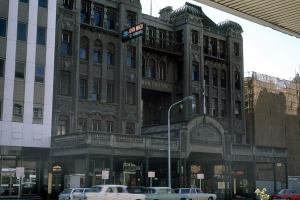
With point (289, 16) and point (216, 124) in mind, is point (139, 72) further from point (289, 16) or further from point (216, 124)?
point (289, 16)

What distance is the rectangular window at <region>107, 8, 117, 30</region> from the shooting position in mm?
50094

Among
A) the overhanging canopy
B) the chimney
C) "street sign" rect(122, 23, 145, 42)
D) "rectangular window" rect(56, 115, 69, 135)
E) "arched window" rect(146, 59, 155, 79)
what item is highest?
the chimney

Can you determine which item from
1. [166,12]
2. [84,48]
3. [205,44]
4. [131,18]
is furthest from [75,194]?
[166,12]

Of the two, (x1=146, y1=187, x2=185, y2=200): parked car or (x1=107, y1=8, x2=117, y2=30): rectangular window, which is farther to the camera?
(x1=107, y1=8, x2=117, y2=30): rectangular window

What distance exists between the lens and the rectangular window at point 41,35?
44.2 m

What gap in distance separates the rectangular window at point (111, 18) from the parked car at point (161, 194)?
810 inches

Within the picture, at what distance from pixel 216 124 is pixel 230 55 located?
14499 millimetres

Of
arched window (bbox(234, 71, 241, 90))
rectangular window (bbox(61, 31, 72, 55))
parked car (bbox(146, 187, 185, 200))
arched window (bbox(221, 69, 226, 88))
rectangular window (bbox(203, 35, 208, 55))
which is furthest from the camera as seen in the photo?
arched window (bbox(234, 71, 241, 90))

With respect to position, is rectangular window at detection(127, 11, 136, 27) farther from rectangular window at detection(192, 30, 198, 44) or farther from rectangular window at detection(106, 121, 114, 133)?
rectangular window at detection(106, 121, 114, 133)

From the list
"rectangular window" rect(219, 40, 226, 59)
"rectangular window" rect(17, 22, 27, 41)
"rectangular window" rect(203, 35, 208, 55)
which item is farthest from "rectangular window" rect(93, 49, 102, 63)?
"rectangular window" rect(219, 40, 226, 59)

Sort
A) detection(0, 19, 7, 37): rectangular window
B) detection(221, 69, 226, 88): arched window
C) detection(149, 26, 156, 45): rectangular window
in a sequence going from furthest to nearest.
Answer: detection(221, 69, 226, 88): arched window, detection(149, 26, 156, 45): rectangular window, detection(0, 19, 7, 37): rectangular window

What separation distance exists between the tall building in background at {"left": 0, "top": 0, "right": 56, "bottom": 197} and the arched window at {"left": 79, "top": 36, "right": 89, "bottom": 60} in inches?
142

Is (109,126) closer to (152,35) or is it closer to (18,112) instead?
(18,112)

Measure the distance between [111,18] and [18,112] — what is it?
14871mm
